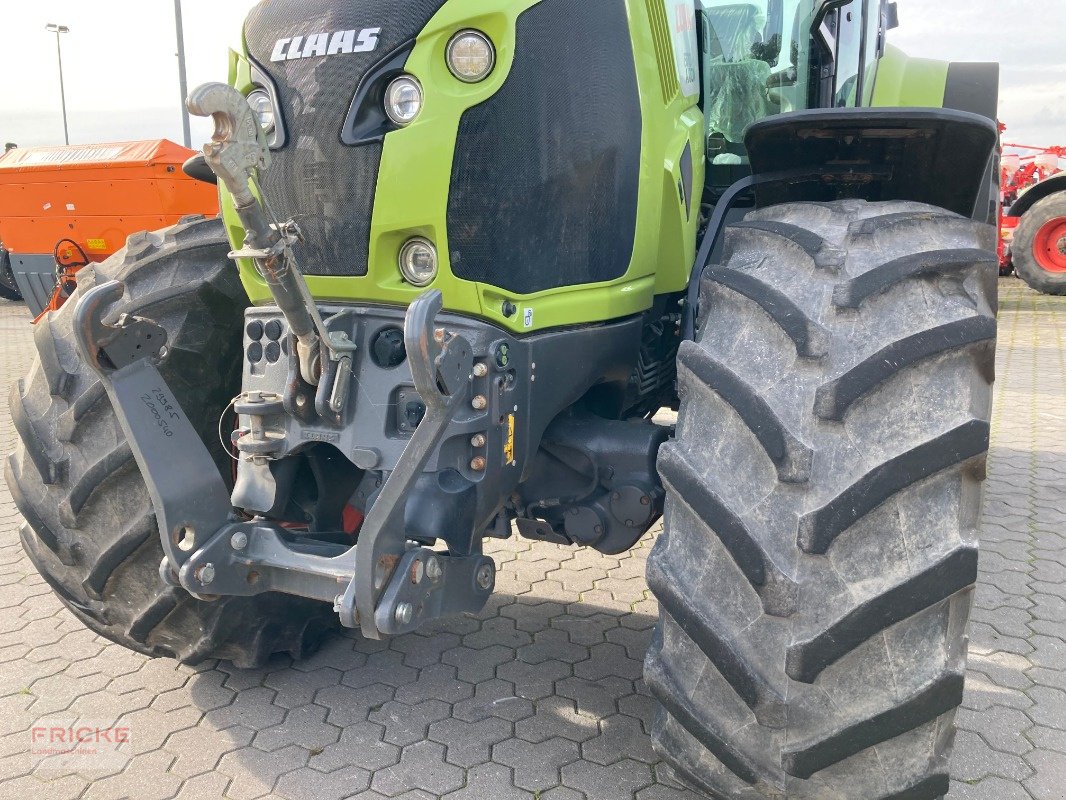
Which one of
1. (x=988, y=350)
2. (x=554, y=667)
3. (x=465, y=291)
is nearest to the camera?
(x=988, y=350)

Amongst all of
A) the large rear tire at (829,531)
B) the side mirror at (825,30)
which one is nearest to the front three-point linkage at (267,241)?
the large rear tire at (829,531)

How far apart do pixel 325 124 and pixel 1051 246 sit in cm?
1273

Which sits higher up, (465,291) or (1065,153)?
(465,291)

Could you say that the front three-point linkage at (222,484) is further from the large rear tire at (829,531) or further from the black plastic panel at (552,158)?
the large rear tire at (829,531)

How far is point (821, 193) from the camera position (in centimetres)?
260

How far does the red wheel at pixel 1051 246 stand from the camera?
12297 millimetres

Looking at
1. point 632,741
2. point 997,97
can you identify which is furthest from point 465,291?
point 997,97

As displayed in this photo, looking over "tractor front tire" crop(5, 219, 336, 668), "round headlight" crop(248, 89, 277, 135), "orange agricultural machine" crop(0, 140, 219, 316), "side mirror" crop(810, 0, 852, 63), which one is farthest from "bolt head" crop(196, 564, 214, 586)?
"orange agricultural machine" crop(0, 140, 219, 316)

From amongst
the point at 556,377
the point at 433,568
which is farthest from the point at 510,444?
the point at 433,568

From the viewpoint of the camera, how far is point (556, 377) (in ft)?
7.72

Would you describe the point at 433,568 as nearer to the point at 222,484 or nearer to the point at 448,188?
the point at 222,484

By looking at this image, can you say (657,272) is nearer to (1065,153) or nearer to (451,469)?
(451,469)

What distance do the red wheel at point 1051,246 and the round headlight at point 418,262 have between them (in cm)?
1230

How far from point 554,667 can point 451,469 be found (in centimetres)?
122
